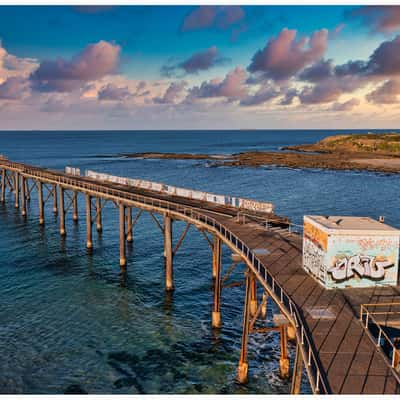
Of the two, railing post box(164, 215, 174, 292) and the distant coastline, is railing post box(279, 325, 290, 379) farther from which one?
the distant coastline

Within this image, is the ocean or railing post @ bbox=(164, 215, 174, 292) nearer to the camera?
the ocean

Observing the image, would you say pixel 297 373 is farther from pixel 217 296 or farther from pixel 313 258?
pixel 217 296

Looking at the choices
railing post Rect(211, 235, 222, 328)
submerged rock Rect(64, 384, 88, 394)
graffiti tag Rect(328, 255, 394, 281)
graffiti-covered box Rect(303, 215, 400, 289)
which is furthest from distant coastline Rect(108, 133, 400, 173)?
submerged rock Rect(64, 384, 88, 394)

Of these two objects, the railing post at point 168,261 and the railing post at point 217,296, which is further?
the railing post at point 168,261

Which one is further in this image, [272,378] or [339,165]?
[339,165]

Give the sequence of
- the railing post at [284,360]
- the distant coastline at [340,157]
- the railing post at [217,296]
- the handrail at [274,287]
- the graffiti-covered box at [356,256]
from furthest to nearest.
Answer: the distant coastline at [340,157], the railing post at [217,296], the railing post at [284,360], the graffiti-covered box at [356,256], the handrail at [274,287]

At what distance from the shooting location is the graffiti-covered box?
62.8ft

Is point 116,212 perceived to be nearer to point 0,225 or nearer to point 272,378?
point 0,225

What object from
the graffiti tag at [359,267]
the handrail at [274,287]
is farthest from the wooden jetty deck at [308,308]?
the graffiti tag at [359,267]

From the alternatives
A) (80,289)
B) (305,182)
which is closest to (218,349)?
(80,289)

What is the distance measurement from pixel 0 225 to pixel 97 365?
126 feet

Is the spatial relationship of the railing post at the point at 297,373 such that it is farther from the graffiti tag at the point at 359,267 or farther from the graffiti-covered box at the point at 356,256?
the graffiti tag at the point at 359,267

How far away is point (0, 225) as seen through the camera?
5488 cm

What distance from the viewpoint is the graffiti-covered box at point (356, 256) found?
754 inches
